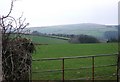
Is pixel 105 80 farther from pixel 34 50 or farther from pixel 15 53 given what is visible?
pixel 15 53

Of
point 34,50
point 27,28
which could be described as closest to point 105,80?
point 34,50

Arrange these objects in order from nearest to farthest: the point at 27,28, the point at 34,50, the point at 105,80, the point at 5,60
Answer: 1. the point at 5,60
2. the point at 27,28
3. the point at 34,50
4. the point at 105,80

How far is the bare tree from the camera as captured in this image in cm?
541

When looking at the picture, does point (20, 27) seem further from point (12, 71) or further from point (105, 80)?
point (105, 80)

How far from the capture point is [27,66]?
5.81 metres

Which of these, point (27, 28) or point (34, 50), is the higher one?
point (27, 28)

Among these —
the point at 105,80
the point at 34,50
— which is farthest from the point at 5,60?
the point at 105,80

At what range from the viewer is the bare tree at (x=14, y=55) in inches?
213

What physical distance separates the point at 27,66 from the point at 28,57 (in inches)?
6.7

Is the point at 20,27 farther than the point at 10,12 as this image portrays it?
Yes

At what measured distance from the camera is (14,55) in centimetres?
561

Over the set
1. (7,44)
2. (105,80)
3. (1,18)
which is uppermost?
(1,18)

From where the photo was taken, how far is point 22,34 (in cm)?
598

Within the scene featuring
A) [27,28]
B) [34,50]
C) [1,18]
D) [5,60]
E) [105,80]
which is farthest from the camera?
[105,80]
